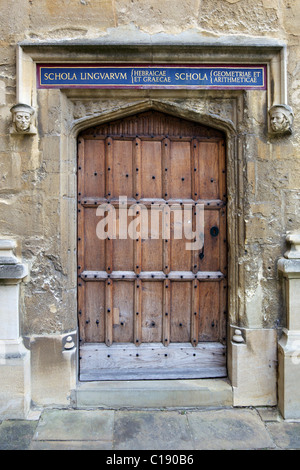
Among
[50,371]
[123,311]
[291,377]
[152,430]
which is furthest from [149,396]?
[291,377]

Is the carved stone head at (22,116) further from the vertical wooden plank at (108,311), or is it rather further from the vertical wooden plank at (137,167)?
the vertical wooden plank at (108,311)

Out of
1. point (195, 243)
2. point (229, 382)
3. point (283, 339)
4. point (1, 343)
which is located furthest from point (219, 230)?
point (1, 343)

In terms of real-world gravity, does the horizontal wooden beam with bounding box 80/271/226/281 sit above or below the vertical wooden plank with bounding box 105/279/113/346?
above

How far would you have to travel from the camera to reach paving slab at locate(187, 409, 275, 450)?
222cm

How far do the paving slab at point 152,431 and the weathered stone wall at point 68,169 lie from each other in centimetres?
92

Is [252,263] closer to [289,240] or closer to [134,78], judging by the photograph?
[289,240]

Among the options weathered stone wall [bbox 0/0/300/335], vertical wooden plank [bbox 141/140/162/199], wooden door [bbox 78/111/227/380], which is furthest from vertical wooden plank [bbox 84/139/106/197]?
vertical wooden plank [bbox 141/140/162/199]

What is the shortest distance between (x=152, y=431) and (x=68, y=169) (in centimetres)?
222

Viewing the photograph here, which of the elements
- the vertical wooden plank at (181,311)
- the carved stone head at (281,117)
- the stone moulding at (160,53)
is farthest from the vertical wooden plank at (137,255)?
the carved stone head at (281,117)

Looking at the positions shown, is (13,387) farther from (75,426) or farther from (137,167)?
(137,167)

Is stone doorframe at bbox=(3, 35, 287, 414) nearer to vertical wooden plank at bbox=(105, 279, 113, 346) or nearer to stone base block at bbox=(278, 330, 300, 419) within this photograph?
stone base block at bbox=(278, 330, 300, 419)

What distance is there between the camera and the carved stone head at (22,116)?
2504 millimetres

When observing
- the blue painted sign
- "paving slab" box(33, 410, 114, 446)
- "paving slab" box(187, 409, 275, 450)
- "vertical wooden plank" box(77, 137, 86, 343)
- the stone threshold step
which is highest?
the blue painted sign

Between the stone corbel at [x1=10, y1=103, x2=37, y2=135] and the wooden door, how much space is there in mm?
492
